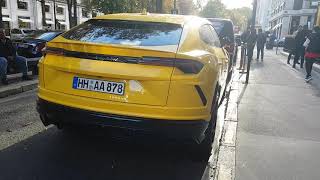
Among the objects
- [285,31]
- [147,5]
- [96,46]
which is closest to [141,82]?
[96,46]

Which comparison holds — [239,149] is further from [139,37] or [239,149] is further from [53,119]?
[53,119]

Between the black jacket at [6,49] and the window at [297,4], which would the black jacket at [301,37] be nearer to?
the black jacket at [6,49]

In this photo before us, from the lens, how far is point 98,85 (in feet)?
11.5

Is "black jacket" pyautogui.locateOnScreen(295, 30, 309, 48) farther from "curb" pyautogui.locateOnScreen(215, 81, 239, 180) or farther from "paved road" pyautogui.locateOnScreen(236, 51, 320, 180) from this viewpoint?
"curb" pyautogui.locateOnScreen(215, 81, 239, 180)

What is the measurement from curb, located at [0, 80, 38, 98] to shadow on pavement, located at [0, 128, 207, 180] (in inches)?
122

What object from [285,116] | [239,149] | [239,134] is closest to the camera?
[239,149]

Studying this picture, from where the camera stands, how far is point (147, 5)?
43.0 metres

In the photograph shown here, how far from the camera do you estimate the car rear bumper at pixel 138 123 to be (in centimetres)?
342

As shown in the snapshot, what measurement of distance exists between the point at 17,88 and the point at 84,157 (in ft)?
14.6

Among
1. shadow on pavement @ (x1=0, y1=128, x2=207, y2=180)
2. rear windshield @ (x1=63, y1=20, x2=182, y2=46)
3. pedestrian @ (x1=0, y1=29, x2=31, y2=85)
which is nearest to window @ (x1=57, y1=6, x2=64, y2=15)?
pedestrian @ (x1=0, y1=29, x2=31, y2=85)

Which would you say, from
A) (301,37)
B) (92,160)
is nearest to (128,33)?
(92,160)

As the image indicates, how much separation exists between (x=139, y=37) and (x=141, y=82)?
0.67 metres

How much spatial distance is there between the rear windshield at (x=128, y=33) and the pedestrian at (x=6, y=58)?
14.4 ft

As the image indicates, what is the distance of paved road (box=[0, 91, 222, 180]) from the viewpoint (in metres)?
3.66
